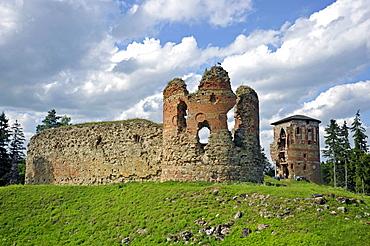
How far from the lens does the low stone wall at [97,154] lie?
71.3ft

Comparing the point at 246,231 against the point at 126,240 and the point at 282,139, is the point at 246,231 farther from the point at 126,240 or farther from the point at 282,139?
the point at 282,139

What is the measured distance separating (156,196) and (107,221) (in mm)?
2300

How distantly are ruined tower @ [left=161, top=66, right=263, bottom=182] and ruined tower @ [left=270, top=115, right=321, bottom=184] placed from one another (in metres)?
23.2

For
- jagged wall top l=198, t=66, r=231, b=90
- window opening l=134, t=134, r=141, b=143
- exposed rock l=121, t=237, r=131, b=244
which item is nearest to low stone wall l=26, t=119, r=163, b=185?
window opening l=134, t=134, r=141, b=143

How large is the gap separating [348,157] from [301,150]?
208 inches

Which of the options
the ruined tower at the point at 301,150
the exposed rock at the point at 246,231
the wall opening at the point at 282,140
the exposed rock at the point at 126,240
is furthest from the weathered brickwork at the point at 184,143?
the wall opening at the point at 282,140

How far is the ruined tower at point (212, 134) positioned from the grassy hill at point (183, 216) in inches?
44.8

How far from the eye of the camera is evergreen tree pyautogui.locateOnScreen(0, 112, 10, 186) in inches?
1435

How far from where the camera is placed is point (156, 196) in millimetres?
15906

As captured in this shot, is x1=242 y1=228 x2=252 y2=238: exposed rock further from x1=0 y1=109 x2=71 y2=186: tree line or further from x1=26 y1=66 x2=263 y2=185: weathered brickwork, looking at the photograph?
x1=0 y1=109 x2=71 y2=186: tree line

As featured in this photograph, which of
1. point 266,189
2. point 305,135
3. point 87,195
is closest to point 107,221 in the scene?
point 87,195

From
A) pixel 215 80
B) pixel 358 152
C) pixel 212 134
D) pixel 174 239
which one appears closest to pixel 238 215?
pixel 174 239

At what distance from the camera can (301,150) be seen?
136 ft

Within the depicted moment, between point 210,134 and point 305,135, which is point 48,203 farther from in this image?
point 305,135
